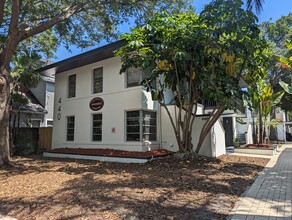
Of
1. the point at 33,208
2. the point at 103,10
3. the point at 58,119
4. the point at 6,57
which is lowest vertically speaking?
the point at 33,208

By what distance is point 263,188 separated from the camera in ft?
21.3

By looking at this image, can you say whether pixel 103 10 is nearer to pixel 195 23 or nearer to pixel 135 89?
pixel 135 89

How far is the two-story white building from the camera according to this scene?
12883 millimetres

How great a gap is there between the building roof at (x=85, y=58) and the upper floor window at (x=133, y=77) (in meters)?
1.45

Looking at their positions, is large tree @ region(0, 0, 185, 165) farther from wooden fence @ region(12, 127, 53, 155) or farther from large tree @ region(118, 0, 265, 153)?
wooden fence @ region(12, 127, 53, 155)

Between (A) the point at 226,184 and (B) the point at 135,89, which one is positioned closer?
(A) the point at 226,184

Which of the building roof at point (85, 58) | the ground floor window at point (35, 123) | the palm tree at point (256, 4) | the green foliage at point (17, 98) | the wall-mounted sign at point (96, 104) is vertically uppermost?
the building roof at point (85, 58)

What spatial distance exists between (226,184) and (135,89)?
7.38 meters

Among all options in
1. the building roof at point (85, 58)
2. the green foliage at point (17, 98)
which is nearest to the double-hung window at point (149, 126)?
the building roof at point (85, 58)

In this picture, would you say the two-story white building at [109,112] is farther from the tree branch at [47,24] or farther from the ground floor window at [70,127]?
the tree branch at [47,24]

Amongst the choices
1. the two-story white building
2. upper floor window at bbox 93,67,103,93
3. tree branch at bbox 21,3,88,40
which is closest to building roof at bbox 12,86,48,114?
the two-story white building

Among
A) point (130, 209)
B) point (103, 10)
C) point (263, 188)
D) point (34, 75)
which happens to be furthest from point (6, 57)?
point (263, 188)

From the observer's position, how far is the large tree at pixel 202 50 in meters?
8.86

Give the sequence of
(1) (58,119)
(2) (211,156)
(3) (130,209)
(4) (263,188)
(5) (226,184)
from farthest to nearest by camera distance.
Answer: (1) (58,119) < (2) (211,156) < (5) (226,184) < (4) (263,188) < (3) (130,209)
